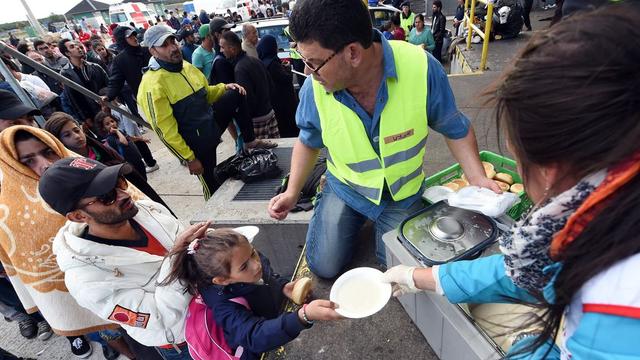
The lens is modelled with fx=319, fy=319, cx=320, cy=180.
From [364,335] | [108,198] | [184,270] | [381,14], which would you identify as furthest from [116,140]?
[381,14]

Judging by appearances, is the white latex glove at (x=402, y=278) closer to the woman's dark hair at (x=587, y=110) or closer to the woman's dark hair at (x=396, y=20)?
the woman's dark hair at (x=587, y=110)

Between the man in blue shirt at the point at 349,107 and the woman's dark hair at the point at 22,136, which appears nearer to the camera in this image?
the man in blue shirt at the point at 349,107

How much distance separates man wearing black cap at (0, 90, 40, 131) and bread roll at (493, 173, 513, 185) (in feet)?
11.1

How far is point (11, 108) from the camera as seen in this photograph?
2270 mm

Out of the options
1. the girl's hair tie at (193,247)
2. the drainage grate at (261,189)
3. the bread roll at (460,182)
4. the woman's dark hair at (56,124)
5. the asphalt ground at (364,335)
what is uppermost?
the woman's dark hair at (56,124)

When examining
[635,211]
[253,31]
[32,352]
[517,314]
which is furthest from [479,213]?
[253,31]

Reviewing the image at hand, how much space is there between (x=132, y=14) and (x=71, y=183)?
81.5ft

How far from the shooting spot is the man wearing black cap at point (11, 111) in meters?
2.23

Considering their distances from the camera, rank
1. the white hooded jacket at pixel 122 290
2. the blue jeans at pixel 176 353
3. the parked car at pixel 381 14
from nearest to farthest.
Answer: the white hooded jacket at pixel 122 290 → the blue jeans at pixel 176 353 → the parked car at pixel 381 14

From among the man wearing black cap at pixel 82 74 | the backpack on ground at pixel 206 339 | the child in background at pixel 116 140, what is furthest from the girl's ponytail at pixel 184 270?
the man wearing black cap at pixel 82 74

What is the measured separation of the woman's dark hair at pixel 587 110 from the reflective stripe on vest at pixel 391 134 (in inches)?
41.7

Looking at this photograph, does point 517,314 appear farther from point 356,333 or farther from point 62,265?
point 62,265

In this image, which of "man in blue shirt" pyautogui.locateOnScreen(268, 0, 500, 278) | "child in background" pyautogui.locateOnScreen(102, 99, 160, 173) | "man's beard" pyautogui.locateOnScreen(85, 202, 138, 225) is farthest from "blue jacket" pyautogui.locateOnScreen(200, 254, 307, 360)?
"child in background" pyautogui.locateOnScreen(102, 99, 160, 173)

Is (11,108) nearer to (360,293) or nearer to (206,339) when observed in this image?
(206,339)
